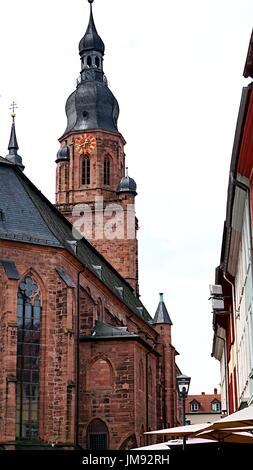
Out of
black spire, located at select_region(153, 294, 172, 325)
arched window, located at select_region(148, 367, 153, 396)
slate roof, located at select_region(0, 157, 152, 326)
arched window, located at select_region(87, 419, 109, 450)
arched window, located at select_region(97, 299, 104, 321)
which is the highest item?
slate roof, located at select_region(0, 157, 152, 326)

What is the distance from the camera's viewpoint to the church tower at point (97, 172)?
67062mm

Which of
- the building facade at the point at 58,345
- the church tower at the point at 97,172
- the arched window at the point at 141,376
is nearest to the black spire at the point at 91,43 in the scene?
the church tower at the point at 97,172

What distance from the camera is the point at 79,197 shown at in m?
69.7

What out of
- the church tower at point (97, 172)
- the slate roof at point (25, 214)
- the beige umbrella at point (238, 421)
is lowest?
the beige umbrella at point (238, 421)

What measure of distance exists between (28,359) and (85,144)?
38.1 meters

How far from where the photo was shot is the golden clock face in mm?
71312

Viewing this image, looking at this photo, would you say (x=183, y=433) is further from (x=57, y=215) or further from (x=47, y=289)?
(x=57, y=215)

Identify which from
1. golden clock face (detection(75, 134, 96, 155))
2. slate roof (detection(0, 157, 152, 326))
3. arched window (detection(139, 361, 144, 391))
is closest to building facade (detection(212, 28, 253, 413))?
slate roof (detection(0, 157, 152, 326))

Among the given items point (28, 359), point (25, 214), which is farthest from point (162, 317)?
point (28, 359)

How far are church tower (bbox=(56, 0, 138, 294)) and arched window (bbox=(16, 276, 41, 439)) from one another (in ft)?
100

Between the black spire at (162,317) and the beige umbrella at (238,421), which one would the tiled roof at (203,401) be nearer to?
the black spire at (162,317)

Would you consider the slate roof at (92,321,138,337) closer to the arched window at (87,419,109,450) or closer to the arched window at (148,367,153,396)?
the arched window at (87,419,109,450)

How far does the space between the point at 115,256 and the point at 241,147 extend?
2082 inches
